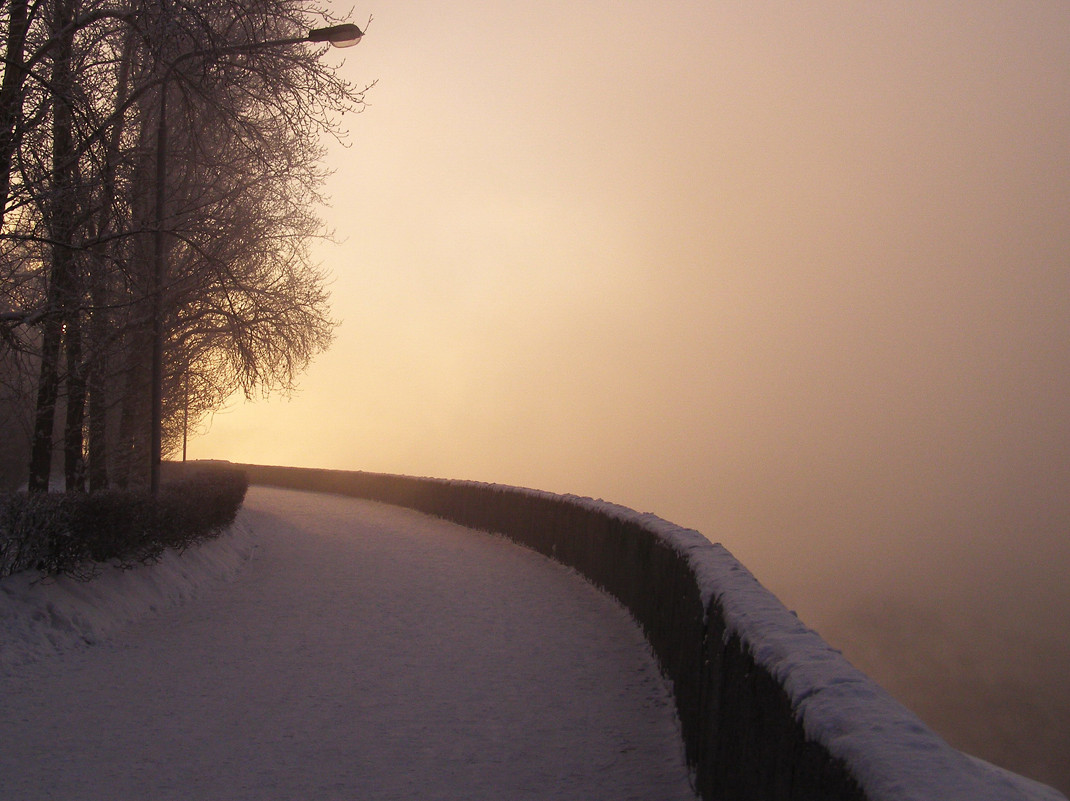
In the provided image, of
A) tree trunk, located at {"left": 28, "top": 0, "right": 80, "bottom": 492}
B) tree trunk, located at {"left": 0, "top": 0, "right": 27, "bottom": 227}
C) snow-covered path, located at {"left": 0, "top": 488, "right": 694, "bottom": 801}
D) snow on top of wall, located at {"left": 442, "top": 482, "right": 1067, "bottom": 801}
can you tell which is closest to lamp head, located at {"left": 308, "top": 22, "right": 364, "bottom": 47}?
tree trunk, located at {"left": 28, "top": 0, "right": 80, "bottom": 492}

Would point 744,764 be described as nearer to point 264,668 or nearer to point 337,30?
point 264,668

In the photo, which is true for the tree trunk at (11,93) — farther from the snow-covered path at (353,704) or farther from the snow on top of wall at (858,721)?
the snow on top of wall at (858,721)

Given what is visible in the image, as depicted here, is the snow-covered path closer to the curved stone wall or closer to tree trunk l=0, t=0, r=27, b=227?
the curved stone wall

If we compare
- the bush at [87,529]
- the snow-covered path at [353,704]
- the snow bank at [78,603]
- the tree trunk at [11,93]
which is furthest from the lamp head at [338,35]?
the snow-covered path at [353,704]

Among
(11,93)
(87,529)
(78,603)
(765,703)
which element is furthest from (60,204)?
(765,703)

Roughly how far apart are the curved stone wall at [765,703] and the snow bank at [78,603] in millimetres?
5959

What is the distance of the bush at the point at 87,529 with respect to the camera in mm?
9719

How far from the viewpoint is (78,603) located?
1000 cm

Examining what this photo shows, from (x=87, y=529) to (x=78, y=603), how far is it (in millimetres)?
962

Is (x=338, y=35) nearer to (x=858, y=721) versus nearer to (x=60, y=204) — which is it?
(x=60, y=204)

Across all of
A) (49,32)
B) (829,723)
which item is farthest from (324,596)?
(829,723)

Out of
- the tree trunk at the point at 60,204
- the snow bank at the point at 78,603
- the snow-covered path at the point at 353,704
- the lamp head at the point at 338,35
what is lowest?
the snow-covered path at the point at 353,704

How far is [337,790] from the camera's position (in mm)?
5777

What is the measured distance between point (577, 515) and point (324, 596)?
455 cm
